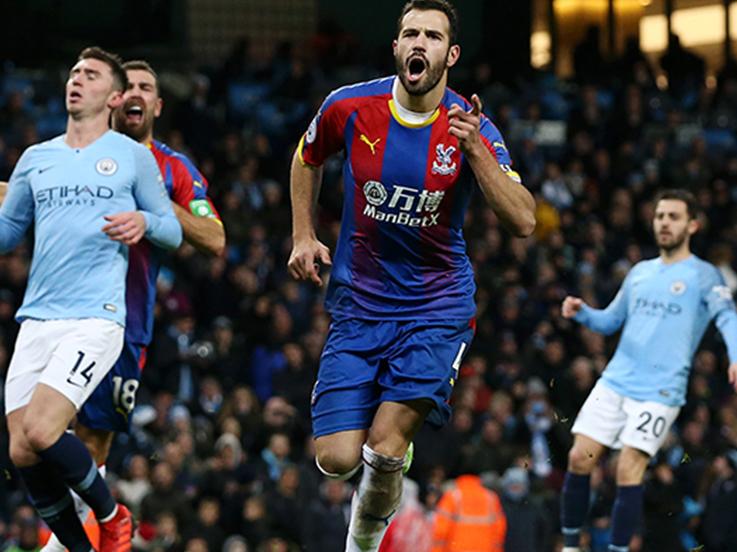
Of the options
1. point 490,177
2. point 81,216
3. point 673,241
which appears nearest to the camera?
point 490,177

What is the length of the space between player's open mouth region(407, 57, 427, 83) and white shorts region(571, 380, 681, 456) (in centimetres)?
376

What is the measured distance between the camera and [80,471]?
7629 mm

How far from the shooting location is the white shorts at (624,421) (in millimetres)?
10195

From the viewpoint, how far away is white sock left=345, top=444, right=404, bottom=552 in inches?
291

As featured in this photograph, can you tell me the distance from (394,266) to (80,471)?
1.87 meters

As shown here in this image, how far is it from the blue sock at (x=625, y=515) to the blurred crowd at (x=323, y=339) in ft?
9.95

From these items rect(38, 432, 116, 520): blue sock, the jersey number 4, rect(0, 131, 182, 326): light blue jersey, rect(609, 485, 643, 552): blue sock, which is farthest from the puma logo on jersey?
rect(609, 485, 643, 552): blue sock

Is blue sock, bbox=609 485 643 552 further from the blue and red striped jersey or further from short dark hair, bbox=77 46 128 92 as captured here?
short dark hair, bbox=77 46 128 92

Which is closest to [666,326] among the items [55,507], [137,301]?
[137,301]

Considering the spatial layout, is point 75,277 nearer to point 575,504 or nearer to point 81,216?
point 81,216

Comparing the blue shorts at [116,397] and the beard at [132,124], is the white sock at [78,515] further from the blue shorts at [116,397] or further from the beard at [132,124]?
the beard at [132,124]

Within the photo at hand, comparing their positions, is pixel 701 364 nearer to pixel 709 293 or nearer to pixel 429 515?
pixel 429 515

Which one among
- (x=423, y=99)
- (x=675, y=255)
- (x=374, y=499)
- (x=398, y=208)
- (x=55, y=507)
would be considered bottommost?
(x=55, y=507)

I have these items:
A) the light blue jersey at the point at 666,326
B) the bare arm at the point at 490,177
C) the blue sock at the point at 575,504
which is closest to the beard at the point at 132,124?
the bare arm at the point at 490,177
